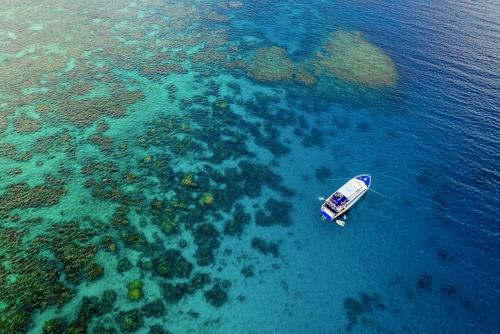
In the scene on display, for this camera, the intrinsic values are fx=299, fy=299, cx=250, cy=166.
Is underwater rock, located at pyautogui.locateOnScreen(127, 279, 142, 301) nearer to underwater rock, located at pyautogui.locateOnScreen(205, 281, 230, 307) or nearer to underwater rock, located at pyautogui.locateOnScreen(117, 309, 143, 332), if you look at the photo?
underwater rock, located at pyautogui.locateOnScreen(117, 309, 143, 332)

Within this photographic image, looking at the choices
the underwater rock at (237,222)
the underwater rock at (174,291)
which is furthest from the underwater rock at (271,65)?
the underwater rock at (174,291)

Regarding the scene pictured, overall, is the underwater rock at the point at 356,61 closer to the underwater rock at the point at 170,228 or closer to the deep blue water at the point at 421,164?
the deep blue water at the point at 421,164

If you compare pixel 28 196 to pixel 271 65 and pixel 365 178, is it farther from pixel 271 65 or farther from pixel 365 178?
pixel 271 65

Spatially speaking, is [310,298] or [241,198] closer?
[310,298]

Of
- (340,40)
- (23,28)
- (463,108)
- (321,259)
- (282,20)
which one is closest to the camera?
(321,259)

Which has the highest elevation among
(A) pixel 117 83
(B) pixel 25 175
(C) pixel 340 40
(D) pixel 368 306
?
(C) pixel 340 40

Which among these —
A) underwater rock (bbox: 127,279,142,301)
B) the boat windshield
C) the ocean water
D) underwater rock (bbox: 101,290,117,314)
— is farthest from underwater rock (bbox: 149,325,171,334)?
the boat windshield

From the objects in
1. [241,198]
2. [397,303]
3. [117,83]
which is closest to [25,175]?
[117,83]

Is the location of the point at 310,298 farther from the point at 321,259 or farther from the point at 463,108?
the point at 463,108
